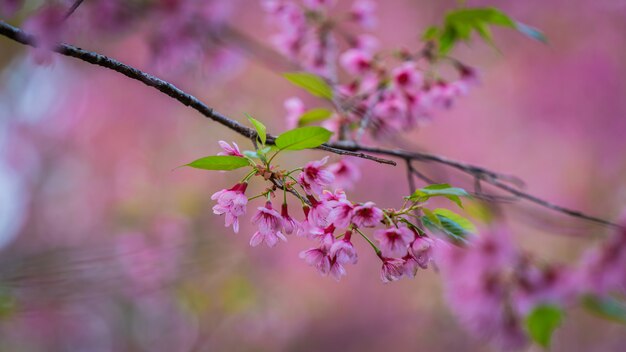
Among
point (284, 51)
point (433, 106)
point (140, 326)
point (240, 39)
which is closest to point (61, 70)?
point (140, 326)

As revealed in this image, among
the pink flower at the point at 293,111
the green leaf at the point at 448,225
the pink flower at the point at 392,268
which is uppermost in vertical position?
the pink flower at the point at 293,111

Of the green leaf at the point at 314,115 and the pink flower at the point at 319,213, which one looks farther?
the green leaf at the point at 314,115

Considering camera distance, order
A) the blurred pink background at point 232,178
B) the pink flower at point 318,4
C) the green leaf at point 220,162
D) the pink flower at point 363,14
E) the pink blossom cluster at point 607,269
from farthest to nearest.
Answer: the blurred pink background at point 232,178 < the pink flower at point 363,14 < the pink flower at point 318,4 < the pink blossom cluster at point 607,269 < the green leaf at point 220,162

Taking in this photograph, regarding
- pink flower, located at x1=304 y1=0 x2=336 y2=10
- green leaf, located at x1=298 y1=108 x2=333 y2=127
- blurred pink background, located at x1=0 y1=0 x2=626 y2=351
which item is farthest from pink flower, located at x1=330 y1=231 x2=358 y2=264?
blurred pink background, located at x1=0 y1=0 x2=626 y2=351

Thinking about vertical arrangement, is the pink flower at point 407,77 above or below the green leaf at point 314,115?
above

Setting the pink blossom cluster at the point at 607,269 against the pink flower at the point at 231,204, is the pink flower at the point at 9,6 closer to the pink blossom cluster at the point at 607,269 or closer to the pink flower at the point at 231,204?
the pink flower at the point at 231,204

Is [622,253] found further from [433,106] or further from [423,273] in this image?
[423,273]

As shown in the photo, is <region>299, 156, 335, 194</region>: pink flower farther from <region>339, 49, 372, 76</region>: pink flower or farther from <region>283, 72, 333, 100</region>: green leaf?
<region>339, 49, 372, 76</region>: pink flower

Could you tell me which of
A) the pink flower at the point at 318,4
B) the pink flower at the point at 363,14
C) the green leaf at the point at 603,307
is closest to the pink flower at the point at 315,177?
the green leaf at the point at 603,307
